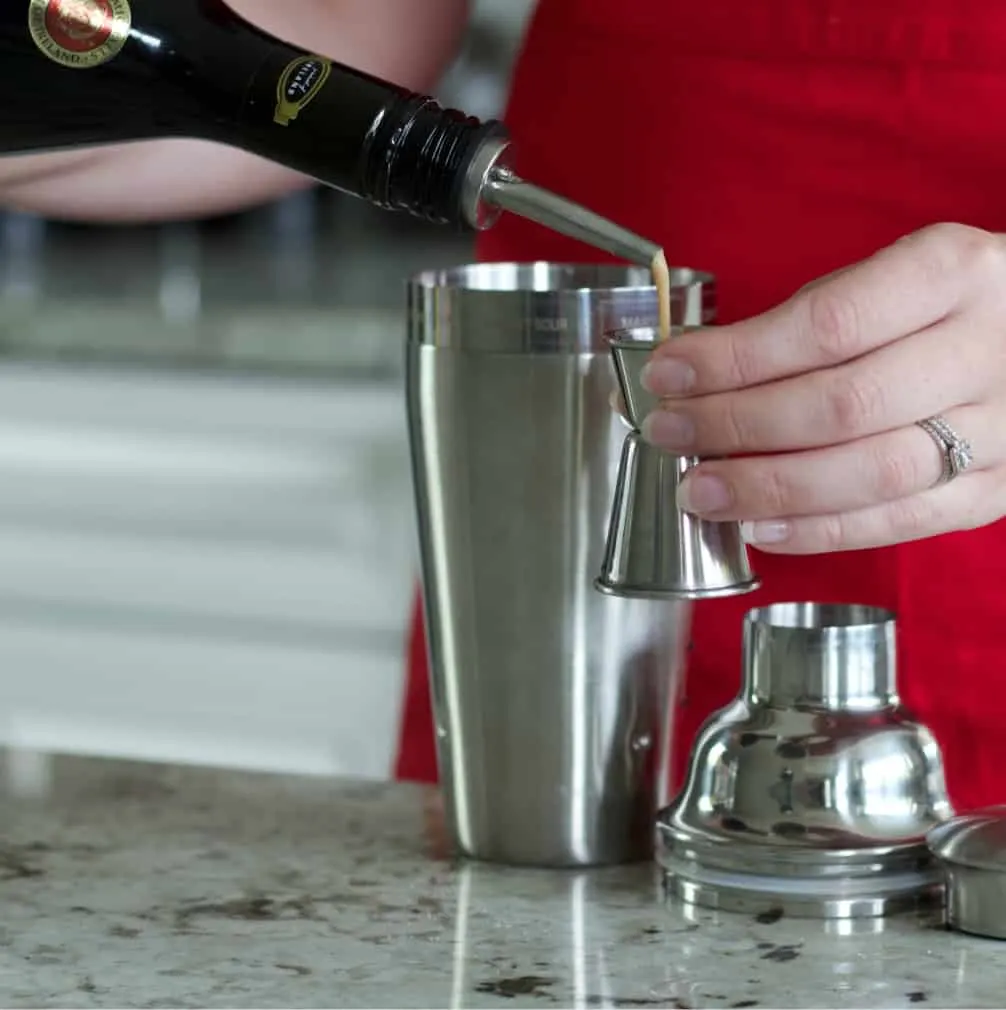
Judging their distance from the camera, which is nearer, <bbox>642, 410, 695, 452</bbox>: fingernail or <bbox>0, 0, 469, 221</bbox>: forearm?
<bbox>642, 410, 695, 452</bbox>: fingernail

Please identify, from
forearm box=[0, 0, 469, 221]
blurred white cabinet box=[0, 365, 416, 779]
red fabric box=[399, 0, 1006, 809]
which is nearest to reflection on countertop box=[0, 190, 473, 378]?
blurred white cabinet box=[0, 365, 416, 779]

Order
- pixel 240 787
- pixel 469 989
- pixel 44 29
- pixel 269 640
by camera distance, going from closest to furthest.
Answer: pixel 469 989 → pixel 44 29 → pixel 240 787 → pixel 269 640

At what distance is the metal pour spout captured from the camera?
0.66 metres

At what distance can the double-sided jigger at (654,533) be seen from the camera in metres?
0.66

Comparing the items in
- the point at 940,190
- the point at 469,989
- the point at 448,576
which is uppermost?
the point at 940,190

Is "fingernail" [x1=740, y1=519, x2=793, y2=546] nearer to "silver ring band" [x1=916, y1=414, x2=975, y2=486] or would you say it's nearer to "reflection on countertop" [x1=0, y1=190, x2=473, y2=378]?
"silver ring band" [x1=916, y1=414, x2=975, y2=486]

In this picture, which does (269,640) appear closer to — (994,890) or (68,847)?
(68,847)

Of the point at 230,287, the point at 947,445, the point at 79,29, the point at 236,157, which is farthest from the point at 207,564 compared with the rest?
the point at 947,445

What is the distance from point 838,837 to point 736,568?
93 mm

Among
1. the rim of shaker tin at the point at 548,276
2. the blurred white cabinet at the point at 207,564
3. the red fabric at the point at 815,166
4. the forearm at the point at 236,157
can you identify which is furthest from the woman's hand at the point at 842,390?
the blurred white cabinet at the point at 207,564

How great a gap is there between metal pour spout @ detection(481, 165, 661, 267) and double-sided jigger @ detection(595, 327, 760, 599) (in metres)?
0.03

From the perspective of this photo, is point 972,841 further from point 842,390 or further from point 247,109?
point 247,109

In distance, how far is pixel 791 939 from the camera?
0.65 meters

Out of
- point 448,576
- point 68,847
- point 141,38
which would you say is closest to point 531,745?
point 448,576
